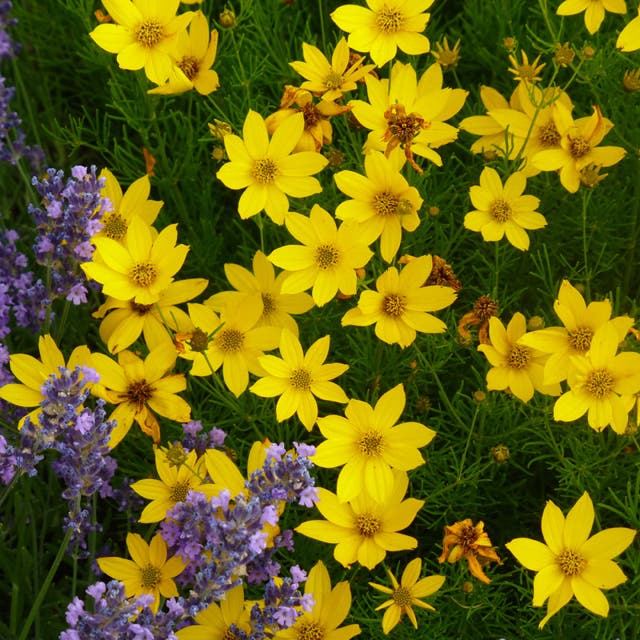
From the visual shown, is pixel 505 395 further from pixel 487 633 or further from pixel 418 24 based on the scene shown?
pixel 418 24

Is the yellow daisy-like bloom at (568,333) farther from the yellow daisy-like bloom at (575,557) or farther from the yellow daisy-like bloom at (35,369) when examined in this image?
the yellow daisy-like bloom at (35,369)

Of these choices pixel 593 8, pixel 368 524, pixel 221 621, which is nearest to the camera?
pixel 221 621

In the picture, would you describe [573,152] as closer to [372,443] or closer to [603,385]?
[603,385]

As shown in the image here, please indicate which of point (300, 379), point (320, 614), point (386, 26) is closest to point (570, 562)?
point (320, 614)

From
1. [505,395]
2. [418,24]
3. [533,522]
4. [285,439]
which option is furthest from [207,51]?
[533,522]

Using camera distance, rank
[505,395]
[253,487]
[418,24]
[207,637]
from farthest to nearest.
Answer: [505,395]
[418,24]
[207,637]
[253,487]

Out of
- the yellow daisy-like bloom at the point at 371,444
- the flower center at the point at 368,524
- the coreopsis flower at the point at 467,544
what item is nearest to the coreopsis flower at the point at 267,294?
the yellow daisy-like bloom at the point at 371,444

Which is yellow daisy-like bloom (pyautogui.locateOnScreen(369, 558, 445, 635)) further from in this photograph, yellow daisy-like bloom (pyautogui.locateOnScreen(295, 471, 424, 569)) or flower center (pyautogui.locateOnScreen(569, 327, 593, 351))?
flower center (pyautogui.locateOnScreen(569, 327, 593, 351))
